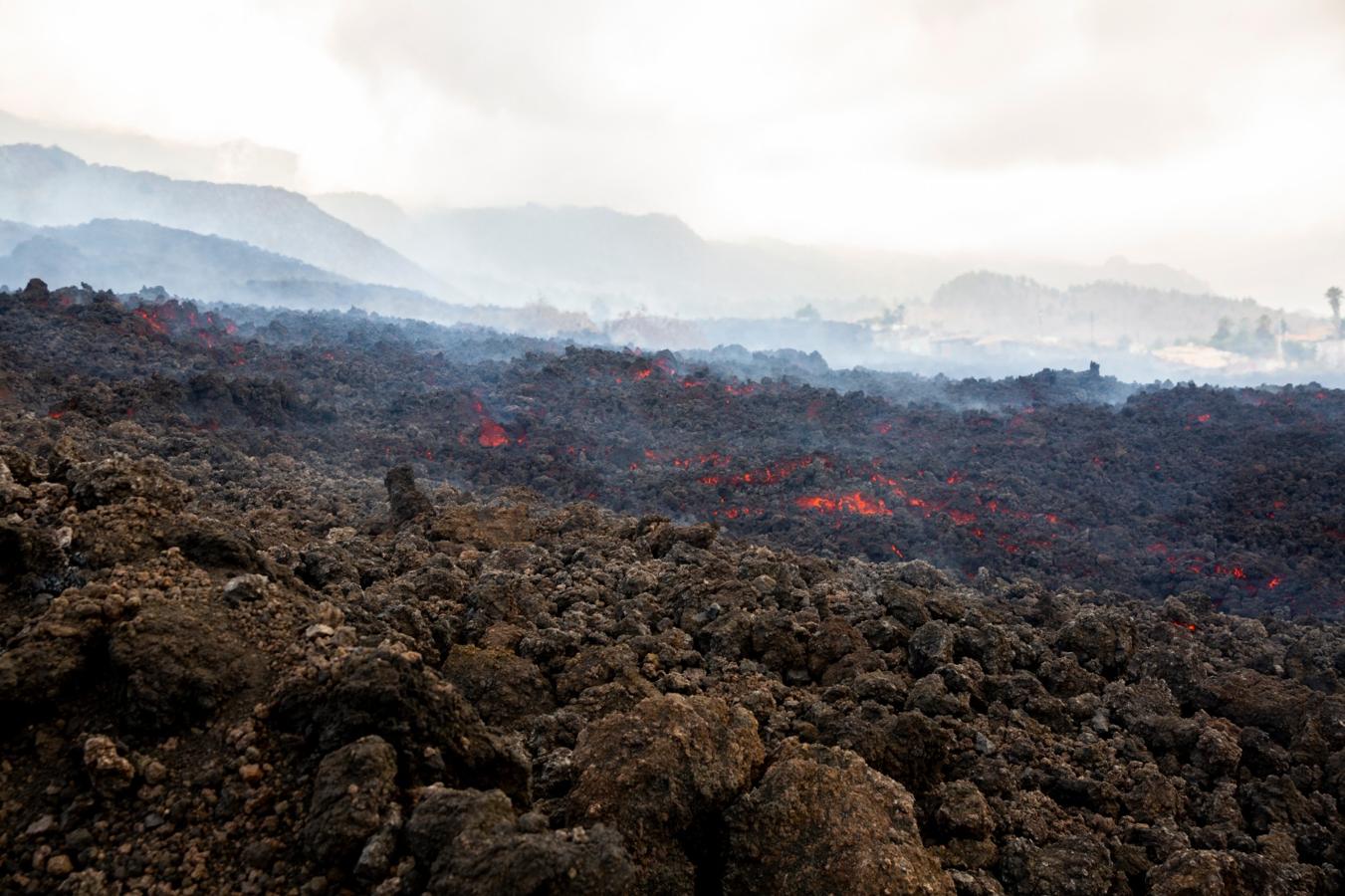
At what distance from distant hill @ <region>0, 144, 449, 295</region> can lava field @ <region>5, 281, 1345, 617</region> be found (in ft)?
395

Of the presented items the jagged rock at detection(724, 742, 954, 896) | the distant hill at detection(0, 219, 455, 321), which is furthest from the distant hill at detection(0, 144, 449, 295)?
the jagged rock at detection(724, 742, 954, 896)

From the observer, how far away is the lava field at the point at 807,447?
53.5ft

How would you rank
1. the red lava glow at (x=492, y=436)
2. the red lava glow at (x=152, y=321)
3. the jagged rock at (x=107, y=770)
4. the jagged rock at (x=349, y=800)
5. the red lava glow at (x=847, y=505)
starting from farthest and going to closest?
the red lava glow at (x=152, y=321)
the red lava glow at (x=492, y=436)
the red lava glow at (x=847, y=505)
the jagged rock at (x=107, y=770)
the jagged rock at (x=349, y=800)

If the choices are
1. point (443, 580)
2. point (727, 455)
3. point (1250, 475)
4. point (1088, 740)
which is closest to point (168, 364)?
point (727, 455)

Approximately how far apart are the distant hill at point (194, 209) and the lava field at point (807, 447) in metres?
120

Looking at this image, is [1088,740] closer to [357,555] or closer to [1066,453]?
[357,555]

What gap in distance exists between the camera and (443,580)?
6.75 metres

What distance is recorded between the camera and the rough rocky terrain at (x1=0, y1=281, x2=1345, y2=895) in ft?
10.0

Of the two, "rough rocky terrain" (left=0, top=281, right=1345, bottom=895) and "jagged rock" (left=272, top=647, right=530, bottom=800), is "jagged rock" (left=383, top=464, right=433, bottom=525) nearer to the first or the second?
"rough rocky terrain" (left=0, top=281, right=1345, bottom=895)

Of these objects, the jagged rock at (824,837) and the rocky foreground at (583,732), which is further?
the jagged rock at (824,837)

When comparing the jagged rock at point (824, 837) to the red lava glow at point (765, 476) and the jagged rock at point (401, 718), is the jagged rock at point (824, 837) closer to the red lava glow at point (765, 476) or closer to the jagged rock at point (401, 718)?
the jagged rock at point (401, 718)

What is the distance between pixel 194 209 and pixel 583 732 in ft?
532

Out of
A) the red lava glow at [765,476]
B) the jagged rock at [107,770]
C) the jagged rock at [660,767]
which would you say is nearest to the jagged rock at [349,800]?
the jagged rock at [107,770]

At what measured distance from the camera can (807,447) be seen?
79.8ft
